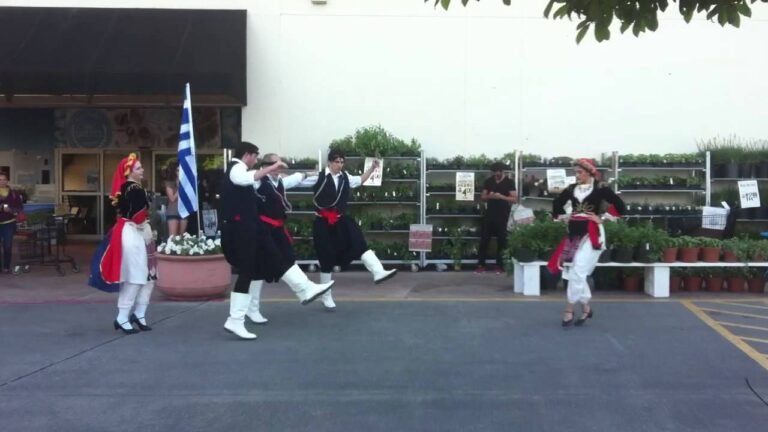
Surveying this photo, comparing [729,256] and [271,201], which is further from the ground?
[271,201]

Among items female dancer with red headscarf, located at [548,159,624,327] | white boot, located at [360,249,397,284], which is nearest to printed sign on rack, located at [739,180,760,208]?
female dancer with red headscarf, located at [548,159,624,327]

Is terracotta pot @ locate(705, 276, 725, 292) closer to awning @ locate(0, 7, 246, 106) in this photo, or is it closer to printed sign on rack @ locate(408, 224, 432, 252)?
printed sign on rack @ locate(408, 224, 432, 252)

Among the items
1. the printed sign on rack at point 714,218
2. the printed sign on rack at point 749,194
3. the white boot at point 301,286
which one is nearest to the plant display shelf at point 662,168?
the printed sign on rack at point 749,194

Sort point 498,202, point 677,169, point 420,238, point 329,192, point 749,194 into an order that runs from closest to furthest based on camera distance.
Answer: point 329,192 < point 420,238 < point 498,202 < point 749,194 < point 677,169

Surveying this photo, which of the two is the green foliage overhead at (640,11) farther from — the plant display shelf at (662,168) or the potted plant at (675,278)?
the plant display shelf at (662,168)

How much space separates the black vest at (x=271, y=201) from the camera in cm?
793

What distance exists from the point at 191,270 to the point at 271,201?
7.34 feet

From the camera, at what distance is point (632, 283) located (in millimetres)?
10547

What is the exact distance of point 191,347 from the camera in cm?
739

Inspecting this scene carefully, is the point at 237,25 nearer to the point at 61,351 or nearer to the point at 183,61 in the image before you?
the point at 183,61

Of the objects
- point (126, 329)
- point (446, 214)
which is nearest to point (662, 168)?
point (446, 214)

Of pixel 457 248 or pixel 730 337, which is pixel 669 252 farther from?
pixel 457 248

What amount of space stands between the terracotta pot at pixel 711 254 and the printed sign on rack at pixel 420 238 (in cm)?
407

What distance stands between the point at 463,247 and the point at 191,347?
631 centimetres
